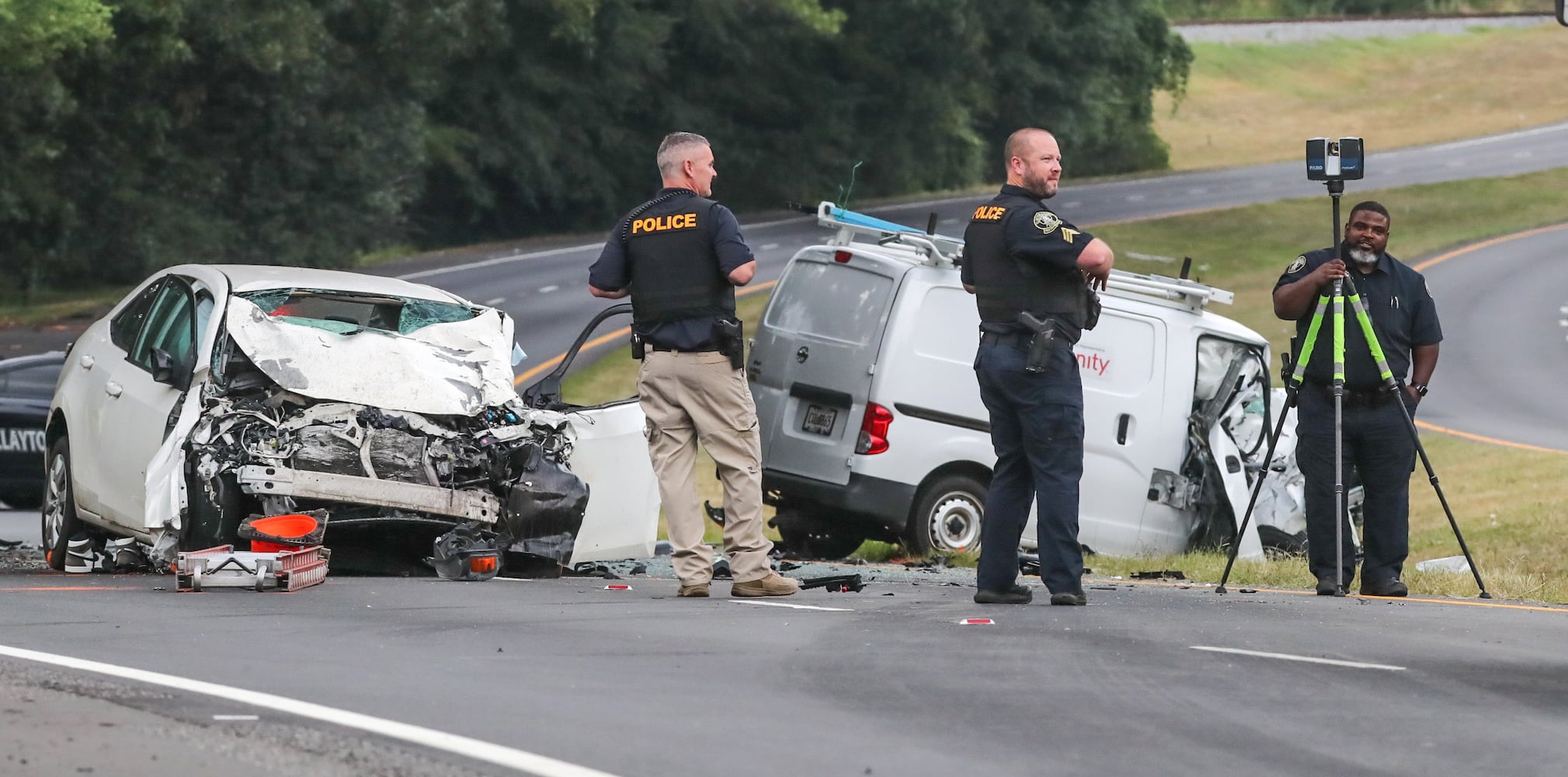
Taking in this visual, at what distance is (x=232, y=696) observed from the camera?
238 inches

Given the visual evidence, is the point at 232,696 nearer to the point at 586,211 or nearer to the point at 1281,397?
the point at 1281,397

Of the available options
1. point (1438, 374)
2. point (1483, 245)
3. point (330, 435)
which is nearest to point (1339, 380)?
point (330, 435)

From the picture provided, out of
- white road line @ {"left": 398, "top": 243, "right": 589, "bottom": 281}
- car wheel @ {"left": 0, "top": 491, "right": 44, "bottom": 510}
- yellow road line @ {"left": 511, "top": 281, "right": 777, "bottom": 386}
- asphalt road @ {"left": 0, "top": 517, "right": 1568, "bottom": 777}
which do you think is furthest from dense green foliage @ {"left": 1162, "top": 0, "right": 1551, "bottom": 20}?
asphalt road @ {"left": 0, "top": 517, "right": 1568, "bottom": 777}

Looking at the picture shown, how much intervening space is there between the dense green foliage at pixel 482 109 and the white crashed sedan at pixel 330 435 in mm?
18659

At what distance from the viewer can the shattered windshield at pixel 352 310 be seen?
10.3m

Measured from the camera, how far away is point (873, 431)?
1259cm

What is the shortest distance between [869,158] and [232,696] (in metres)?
47.0

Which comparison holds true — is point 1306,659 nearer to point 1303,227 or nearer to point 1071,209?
point 1303,227

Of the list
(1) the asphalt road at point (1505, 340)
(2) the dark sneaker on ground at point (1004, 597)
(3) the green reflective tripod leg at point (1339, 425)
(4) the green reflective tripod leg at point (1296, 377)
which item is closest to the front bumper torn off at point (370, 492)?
(2) the dark sneaker on ground at point (1004, 597)

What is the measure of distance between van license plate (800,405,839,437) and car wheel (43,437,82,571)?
426 centimetres

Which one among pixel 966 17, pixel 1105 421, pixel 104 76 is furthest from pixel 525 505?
pixel 966 17

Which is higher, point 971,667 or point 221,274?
point 221,274

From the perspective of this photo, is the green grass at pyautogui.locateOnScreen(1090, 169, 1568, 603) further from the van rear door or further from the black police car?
the black police car

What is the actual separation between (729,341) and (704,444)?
45 cm
